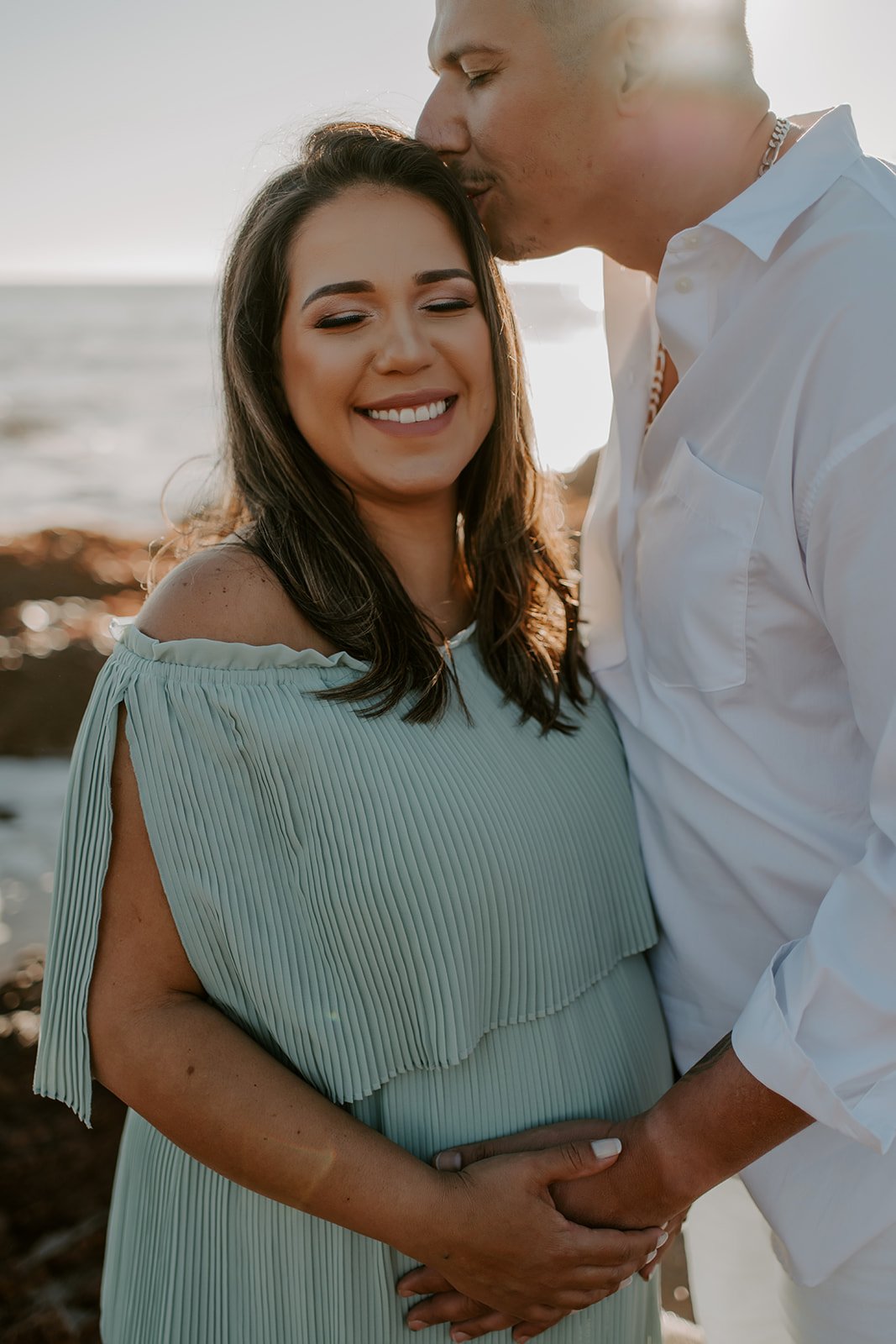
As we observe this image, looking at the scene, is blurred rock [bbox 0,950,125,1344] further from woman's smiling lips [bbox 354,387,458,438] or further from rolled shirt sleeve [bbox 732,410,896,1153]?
→ woman's smiling lips [bbox 354,387,458,438]

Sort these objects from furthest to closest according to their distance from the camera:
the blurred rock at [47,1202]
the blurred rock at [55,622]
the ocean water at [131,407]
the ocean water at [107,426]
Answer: the ocean water at [131,407] → the blurred rock at [55,622] → the ocean water at [107,426] → the blurred rock at [47,1202]

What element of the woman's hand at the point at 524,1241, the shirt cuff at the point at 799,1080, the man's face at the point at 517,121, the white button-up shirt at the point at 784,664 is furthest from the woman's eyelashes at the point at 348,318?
the woman's hand at the point at 524,1241

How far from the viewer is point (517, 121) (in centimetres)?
208

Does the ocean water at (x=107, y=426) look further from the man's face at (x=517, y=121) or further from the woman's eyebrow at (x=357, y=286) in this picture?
the woman's eyebrow at (x=357, y=286)

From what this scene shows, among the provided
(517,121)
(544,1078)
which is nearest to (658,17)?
(517,121)

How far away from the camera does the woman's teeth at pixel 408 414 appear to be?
2.08 metres

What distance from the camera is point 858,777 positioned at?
5.78 ft

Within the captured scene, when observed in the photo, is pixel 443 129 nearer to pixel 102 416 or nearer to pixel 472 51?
pixel 472 51

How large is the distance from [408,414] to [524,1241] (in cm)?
149

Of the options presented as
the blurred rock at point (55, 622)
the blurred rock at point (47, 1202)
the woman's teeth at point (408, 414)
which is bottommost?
the blurred rock at point (47, 1202)

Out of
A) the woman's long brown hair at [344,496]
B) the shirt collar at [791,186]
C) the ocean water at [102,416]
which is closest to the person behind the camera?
the shirt collar at [791,186]

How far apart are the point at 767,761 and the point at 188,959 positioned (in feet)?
3.41

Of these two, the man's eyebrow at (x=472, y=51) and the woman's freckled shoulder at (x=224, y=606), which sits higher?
the man's eyebrow at (x=472, y=51)

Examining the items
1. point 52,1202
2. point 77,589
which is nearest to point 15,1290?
point 52,1202
